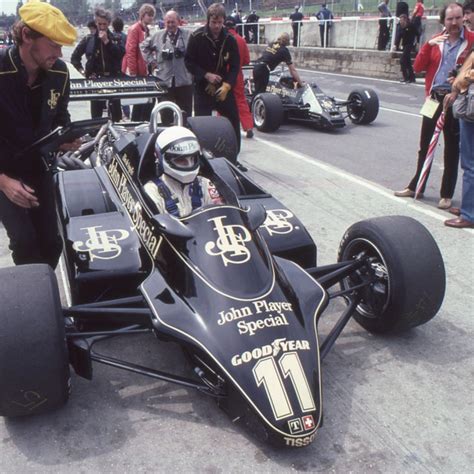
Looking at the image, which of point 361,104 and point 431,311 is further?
point 361,104

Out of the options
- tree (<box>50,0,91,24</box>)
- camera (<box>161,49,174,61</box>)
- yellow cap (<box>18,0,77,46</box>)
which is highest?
yellow cap (<box>18,0,77,46</box>)

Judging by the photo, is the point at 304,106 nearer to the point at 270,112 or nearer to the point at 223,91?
the point at 270,112

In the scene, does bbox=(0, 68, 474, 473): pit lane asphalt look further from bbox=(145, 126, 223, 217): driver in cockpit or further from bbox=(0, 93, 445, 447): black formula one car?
bbox=(145, 126, 223, 217): driver in cockpit

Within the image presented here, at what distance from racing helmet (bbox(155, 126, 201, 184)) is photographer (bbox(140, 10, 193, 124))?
15.0 feet

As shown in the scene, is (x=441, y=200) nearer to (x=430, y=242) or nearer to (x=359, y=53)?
(x=430, y=242)

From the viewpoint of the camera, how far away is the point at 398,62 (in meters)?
17.4

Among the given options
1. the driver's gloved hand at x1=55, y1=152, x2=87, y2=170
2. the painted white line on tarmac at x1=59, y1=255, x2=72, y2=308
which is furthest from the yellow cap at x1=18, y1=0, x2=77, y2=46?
the driver's gloved hand at x1=55, y1=152, x2=87, y2=170

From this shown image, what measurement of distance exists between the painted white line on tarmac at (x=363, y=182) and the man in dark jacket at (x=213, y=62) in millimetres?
1492

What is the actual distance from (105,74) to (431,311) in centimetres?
663

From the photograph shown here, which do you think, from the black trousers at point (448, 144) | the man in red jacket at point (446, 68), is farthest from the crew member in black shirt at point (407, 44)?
the black trousers at point (448, 144)

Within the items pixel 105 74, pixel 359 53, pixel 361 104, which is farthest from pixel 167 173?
pixel 359 53

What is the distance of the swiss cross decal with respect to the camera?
263cm

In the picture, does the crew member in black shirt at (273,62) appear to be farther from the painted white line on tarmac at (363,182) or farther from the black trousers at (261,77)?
the painted white line on tarmac at (363,182)

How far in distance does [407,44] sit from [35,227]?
14010 millimetres
